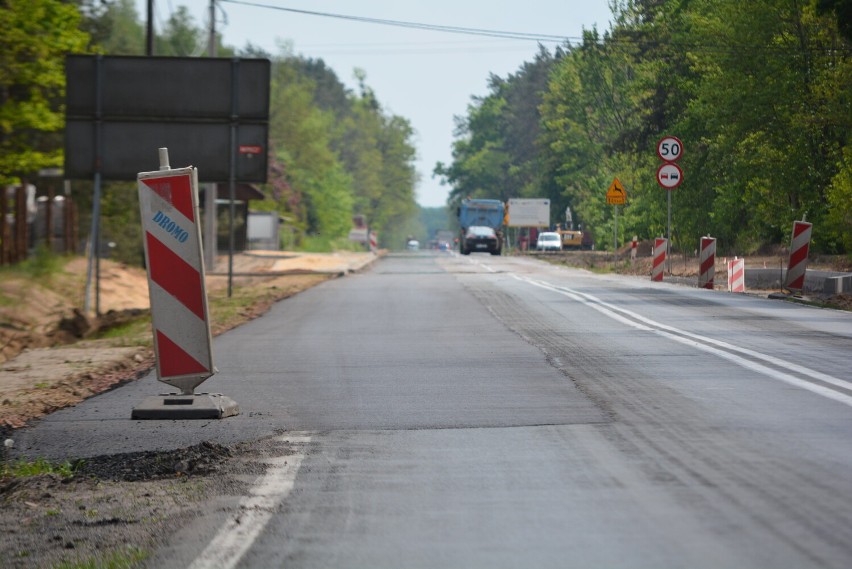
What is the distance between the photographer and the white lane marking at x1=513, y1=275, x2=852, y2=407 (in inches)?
417

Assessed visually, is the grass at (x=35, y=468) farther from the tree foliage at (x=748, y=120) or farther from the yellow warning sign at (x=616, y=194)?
the yellow warning sign at (x=616, y=194)

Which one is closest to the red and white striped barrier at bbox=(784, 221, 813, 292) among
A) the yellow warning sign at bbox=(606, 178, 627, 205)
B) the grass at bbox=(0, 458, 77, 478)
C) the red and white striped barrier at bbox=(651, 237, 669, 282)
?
the red and white striped barrier at bbox=(651, 237, 669, 282)

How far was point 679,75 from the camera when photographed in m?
49.8

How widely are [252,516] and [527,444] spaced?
7.79 ft

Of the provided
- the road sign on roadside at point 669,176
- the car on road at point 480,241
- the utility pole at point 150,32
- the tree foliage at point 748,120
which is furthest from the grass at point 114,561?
the car on road at point 480,241

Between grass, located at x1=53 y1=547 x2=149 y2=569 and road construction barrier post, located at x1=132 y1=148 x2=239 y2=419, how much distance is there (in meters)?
3.94

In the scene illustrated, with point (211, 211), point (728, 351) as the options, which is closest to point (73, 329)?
point (728, 351)

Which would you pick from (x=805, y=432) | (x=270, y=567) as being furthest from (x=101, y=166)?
(x=270, y=567)

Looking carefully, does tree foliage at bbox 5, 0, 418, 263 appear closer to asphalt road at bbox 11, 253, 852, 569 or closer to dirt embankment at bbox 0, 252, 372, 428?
dirt embankment at bbox 0, 252, 372, 428

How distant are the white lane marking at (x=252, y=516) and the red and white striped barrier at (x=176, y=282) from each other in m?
2.12

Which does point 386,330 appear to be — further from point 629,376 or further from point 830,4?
point 830,4

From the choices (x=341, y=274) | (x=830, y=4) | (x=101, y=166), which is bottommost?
(x=341, y=274)

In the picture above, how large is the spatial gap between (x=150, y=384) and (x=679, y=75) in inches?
1595

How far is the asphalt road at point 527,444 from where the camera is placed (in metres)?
5.41
